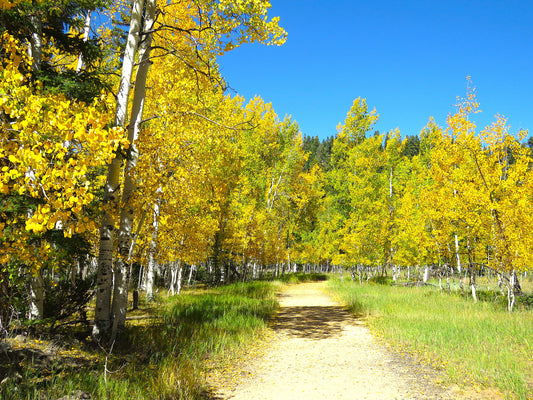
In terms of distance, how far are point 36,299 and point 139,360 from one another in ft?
8.10

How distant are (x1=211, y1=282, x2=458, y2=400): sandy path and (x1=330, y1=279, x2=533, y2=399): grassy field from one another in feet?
1.74

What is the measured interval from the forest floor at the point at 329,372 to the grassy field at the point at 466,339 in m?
0.32

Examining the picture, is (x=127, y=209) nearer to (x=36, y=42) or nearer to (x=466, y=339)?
(x=36, y=42)

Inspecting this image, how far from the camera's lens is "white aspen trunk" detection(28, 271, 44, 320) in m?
5.81

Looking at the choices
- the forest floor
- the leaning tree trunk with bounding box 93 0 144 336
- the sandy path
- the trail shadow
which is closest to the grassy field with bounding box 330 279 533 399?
the forest floor

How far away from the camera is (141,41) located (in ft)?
21.0

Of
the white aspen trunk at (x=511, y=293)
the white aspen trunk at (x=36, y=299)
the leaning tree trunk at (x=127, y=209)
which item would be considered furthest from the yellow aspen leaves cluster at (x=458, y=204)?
the white aspen trunk at (x=36, y=299)

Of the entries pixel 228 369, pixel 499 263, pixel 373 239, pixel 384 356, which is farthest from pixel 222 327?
pixel 373 239

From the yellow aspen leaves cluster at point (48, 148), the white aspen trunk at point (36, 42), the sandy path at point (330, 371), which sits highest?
the white aspen trunk at point (36, 42)

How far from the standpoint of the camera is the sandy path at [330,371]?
186 inches

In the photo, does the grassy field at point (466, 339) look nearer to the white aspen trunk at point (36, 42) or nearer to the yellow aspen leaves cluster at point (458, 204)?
the yellow aspen leaves cluster at point (458, 204)

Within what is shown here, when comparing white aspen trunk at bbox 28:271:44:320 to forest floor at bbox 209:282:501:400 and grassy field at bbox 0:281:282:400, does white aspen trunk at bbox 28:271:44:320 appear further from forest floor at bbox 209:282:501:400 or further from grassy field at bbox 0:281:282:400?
forest floor at bbox 209:282:501:400

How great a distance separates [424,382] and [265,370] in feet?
8.92

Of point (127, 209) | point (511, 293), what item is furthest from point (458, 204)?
point (127, 209)
